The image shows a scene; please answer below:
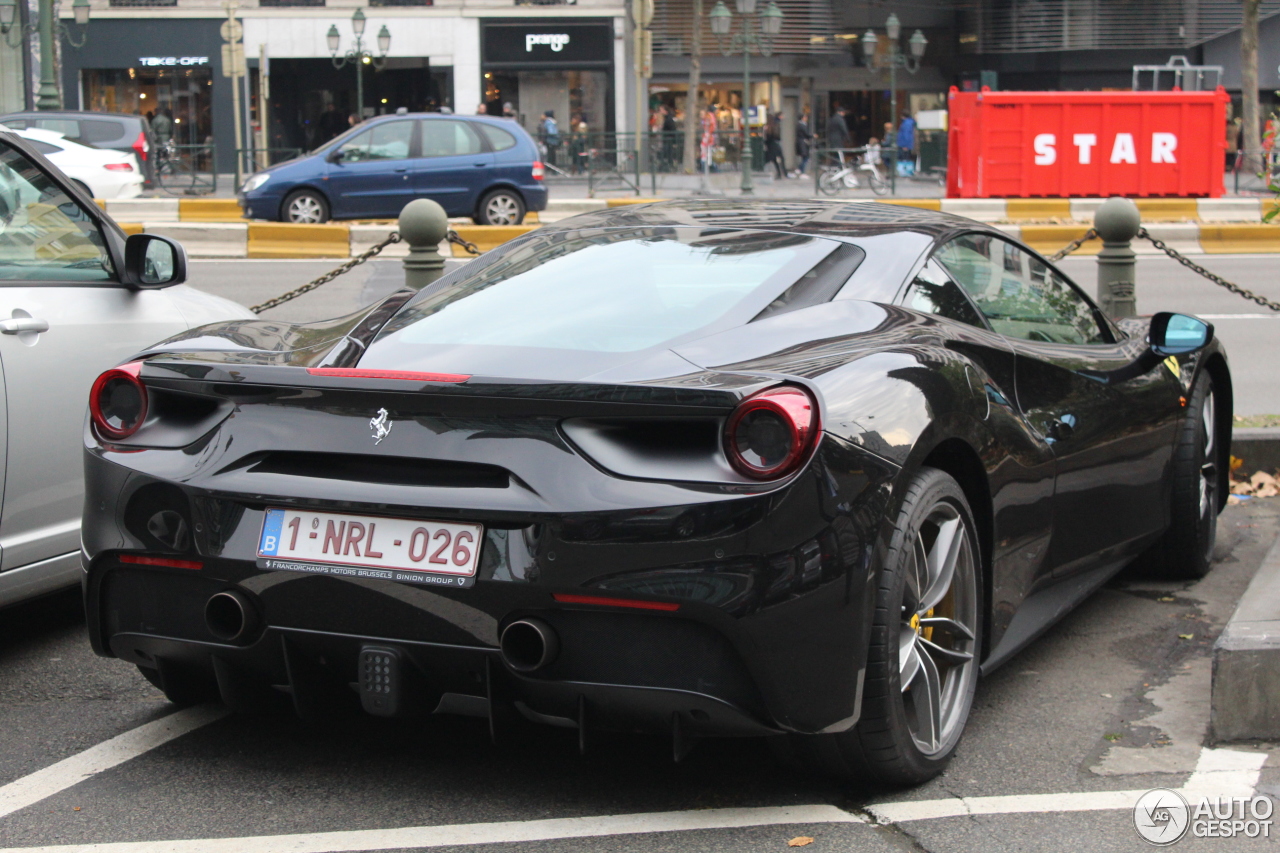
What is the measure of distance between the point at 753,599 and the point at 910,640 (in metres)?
0.57

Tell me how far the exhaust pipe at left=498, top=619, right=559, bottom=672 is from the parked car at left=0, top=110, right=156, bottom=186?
2159 centimetres

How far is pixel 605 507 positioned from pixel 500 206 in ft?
58.0

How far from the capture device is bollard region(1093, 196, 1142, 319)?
8172 millimetres

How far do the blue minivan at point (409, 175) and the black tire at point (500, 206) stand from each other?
0.01 metres

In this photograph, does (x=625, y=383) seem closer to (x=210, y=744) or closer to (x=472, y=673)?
(x=472, y=673)

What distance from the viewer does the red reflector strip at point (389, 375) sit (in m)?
3.00

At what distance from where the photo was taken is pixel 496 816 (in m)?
3.13

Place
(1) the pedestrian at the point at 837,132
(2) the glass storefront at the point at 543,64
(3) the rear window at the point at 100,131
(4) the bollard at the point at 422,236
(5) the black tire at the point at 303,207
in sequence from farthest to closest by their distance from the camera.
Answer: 1. (2) the glass storefront at the point at 543,64
2. (1) the pedestrian at the point at 837,132
3. (3) the rear window at the point at 100,131
4. (5) the black tire at the point at 303,207
5. (4) the bollard at the point at 422,236

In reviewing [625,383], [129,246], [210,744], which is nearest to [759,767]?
[625,383]

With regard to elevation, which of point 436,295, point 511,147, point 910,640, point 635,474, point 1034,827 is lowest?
point 1034,827

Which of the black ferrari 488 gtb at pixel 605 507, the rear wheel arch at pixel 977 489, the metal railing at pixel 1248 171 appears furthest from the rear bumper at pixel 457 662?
the metal railing at pixel 1248 171

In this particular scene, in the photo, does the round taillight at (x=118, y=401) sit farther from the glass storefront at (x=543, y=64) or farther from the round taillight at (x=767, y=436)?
the glass storefront at (x=543, y=64)

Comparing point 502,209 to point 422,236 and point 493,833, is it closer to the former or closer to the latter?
point 422,236

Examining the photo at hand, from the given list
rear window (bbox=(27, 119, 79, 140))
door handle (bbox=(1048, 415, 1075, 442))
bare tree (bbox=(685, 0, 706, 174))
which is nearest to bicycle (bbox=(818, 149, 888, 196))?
bare tree (bbox=(685, 0, 706, 174))
